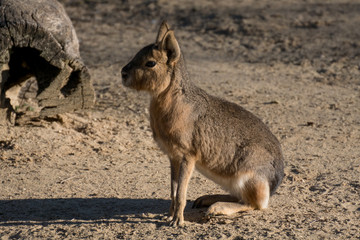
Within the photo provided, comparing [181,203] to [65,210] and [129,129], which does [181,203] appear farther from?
[129,129]

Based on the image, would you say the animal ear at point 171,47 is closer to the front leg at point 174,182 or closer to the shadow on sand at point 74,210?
the front leg at point 174,182

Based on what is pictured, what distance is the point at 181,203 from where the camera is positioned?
4.89m

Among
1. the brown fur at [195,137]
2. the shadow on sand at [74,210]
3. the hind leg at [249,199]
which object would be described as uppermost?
the brown fur at [195,137]

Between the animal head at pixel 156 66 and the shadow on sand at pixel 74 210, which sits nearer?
the animal head at pixel 156 66

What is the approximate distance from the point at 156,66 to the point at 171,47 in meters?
0.20

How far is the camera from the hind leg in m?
5.01

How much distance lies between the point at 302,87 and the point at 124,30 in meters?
Answer: 4.68

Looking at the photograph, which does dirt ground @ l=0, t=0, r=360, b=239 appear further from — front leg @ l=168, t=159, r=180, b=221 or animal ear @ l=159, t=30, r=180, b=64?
animal ear @ l=159, t=30, r=180, b=64

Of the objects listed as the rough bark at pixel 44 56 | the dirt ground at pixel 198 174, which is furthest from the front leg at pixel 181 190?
the rough bark at pixel 44 56

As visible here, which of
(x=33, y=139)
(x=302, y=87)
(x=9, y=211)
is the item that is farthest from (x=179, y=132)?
(x=302, y=87)

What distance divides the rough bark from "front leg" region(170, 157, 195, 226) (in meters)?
2.22

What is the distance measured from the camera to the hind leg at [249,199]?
16.4ft

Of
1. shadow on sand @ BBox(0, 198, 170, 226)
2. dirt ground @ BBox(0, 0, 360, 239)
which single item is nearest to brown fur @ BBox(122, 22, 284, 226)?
Answer: dirt ground @ BBox(0, 0, 360, 239)

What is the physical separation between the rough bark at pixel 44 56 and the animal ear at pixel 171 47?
188cm
